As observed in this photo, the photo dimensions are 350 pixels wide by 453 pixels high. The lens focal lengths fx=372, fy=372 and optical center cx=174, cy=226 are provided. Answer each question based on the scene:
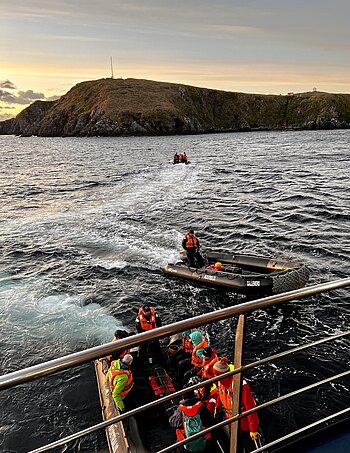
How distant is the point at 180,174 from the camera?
46969mm

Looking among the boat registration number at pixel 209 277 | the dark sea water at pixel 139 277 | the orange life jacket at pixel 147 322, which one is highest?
the orange life jacket at pixel 147 322

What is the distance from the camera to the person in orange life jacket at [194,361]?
28.6 feet

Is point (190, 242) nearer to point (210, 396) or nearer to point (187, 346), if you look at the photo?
point (187, 346)

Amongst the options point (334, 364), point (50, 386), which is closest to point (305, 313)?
point (334, 364)

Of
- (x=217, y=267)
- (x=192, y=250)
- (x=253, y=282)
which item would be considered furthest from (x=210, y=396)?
(x=192, y=250)

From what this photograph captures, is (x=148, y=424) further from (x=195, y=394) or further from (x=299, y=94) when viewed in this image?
(x=299, y=94)

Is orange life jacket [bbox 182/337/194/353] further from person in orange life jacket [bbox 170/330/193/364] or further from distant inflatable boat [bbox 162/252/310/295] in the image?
distant inflatable boat [bbox 162/252/310/295]

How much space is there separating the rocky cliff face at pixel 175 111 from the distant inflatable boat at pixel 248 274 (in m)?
135

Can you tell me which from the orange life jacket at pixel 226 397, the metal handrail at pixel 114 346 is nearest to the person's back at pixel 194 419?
the orange life jacket at pixel 226 397

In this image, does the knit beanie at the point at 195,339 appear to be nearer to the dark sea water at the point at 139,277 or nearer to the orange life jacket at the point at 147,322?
the orange life jacket at the point at 147,322

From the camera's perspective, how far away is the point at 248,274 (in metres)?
15.6

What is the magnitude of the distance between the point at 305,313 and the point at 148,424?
26.1 feet

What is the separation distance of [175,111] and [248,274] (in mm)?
148719

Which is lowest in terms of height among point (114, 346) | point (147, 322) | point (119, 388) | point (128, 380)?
point (147, 322)
